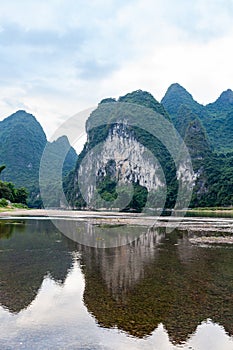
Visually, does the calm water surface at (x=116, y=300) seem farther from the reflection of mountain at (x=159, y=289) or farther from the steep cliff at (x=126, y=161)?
the steep cliff at (x=126, y=161)

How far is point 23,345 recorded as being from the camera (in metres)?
7.01

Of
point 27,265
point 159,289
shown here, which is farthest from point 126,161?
point 159,289

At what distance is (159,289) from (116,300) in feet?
6.10

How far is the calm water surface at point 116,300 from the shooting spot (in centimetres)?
750

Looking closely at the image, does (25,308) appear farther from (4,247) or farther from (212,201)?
(212,201)

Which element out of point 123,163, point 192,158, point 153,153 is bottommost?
point 192,158

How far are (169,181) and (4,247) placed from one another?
126m

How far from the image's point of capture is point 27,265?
1533 cm

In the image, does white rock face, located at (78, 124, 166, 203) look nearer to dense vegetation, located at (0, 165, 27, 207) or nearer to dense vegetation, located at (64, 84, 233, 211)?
dense vegetation, located at (64, 84, 233, 211)

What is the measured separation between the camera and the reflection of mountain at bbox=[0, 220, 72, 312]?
1066 cm

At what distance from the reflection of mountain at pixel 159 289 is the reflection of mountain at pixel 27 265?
1283mm

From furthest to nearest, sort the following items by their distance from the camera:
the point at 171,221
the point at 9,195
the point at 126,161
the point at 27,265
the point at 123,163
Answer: the point at 123,163, the point at 126,161, the point at 9,195, the point at 171,221, the point at 27,265

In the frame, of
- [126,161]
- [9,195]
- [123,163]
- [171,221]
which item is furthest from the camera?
[123,163]

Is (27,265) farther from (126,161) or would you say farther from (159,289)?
(126,161)
